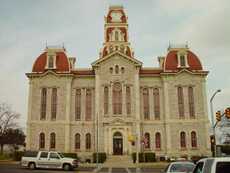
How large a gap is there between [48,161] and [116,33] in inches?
1376

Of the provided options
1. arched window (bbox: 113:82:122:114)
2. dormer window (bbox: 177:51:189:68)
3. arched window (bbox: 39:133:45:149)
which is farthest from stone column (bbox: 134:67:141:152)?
arched window (bbox: 39:133:45:149)

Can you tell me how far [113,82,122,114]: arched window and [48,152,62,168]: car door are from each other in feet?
72.0

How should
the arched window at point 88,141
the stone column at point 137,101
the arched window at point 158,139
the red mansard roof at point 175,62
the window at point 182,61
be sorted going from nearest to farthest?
the stone column at point 137,101 < the arched window at point 158,139 < the arched window at point 88,141 < the red mansard roof at point 175,62 < the window at point 182,61

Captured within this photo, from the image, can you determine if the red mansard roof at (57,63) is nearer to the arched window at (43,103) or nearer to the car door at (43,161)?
the arched window at (43,103)

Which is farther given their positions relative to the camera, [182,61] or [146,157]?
[182,61]

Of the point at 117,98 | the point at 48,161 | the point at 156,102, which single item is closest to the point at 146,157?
the point at 156,102

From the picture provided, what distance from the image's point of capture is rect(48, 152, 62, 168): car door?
33.2 metres

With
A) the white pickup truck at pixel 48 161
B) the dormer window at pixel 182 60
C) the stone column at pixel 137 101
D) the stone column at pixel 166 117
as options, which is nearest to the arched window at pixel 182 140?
the stone column at pixel 166 117

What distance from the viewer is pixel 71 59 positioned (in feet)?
200

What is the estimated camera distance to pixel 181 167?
17266 mm

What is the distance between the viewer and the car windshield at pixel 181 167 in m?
17.1

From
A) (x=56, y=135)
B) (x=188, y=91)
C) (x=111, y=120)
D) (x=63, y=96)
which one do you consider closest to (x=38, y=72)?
(x=63, y=96)

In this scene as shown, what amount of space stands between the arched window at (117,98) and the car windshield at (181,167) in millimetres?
36977

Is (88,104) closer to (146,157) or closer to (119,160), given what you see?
(119,160)
